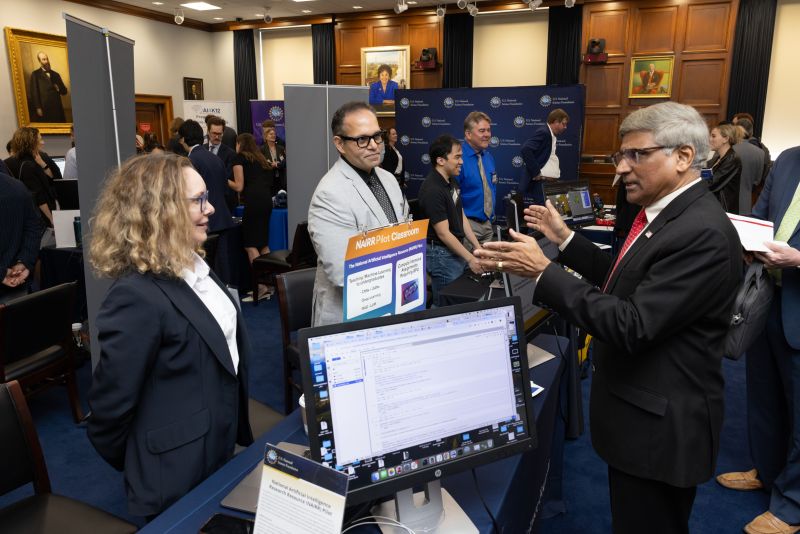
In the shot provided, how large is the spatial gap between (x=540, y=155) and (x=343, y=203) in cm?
493

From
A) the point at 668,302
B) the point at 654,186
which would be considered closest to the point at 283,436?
the point at 668,302

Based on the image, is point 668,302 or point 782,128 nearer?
point 668,302

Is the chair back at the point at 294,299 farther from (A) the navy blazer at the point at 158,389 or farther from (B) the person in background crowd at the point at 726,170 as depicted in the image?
(B) the person in background crowd at the point at 726,170

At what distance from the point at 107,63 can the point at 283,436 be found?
236 centimetres

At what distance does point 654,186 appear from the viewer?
4.67 ft

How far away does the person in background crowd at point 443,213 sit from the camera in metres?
3.64

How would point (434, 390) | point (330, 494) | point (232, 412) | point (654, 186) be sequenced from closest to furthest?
1. point (330, 494)
2. point (434, 390)
3. point (654, 186)
4. point (232, 412)

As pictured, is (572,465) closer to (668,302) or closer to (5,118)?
(668,302)

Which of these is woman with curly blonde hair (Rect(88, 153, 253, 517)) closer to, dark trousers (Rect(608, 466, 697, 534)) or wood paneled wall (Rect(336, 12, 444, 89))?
dark trousers (Rect(608, 466, 697, 534))

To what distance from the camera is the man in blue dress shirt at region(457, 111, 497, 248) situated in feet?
14.4

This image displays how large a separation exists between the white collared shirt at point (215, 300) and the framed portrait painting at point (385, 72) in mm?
9613

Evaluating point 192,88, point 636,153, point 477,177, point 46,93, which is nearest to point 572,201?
point 477,177

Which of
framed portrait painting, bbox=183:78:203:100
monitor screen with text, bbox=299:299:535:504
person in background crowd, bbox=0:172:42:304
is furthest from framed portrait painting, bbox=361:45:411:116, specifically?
monitor screen with text, bbox=299:299:535:504

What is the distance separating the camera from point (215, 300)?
62.6 inches
